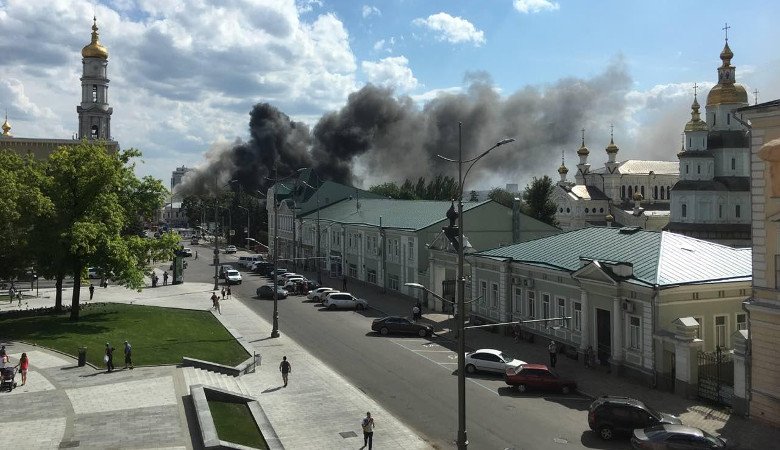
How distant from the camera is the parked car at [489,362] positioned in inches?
1114

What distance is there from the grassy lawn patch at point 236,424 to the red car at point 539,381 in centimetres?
1015

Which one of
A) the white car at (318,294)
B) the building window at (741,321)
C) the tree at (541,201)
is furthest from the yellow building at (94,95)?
the building window at (741,321)

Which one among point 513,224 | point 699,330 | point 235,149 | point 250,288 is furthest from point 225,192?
point 699,330

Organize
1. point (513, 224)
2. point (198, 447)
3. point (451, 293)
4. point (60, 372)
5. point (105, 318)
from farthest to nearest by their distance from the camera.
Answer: point (513, 224) < point (451, 293) < point (105, 318) < point (60, 372) < point (198, 447)

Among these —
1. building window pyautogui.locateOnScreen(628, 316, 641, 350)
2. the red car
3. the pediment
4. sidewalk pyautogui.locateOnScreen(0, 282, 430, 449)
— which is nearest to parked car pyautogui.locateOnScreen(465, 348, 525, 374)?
the red car

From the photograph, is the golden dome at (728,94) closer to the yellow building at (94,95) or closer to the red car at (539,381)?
the red car at (539,381)

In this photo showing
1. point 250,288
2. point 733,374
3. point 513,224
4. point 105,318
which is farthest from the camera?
point 250,288

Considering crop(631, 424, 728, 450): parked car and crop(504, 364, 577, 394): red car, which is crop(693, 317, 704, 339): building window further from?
crop(631, 424, 728, 450): parked car

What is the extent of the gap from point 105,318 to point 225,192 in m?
108

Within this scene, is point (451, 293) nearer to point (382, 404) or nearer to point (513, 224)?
point (513, 224)

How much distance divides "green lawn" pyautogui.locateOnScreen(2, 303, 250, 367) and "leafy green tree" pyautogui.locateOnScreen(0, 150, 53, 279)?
340cm

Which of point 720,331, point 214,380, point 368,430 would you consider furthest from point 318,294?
point 368,430

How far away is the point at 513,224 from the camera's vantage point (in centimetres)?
5038

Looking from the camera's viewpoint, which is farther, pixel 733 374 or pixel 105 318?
pixel 105 318
